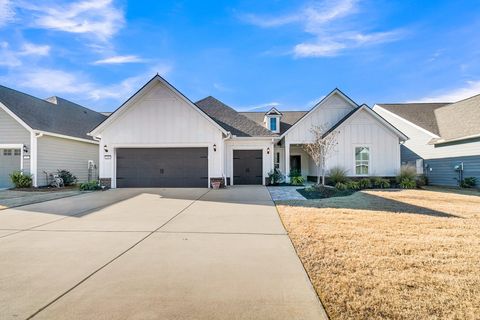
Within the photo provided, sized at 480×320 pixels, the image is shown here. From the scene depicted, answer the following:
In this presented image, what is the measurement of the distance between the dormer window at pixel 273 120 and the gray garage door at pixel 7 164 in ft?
53.2

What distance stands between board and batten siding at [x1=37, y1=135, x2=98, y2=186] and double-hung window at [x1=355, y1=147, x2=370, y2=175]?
19.2m

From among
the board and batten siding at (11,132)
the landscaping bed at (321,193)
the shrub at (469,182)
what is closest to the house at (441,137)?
the shrub at (469,182)

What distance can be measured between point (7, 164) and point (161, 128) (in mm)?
10006

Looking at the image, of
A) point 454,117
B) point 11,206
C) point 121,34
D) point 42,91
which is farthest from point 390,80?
point 42,91

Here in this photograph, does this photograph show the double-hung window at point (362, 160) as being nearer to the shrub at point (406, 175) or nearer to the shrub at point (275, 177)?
the shrub at point (406, 175)

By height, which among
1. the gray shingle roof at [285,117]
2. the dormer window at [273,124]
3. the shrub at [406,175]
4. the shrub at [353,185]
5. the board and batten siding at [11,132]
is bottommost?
the shrub at [353,185]

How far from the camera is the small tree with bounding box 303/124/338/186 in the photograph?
14.3m

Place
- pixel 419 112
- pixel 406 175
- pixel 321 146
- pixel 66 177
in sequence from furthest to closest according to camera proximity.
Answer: pixel 419 112
pixel 66 177
pixel 406 175
pixel 321 146

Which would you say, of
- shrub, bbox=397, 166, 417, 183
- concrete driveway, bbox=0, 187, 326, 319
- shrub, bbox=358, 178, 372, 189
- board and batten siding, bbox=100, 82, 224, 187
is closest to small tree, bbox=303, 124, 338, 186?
shrub, bbox=358, 178, 372, 189

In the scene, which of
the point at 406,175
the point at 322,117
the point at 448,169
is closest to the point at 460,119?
the point at 448,169

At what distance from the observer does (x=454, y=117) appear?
58.6 feet

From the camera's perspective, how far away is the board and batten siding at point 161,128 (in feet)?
47.1

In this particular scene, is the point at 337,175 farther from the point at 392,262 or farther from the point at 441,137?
the point at 392,262

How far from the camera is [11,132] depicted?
14.9m
